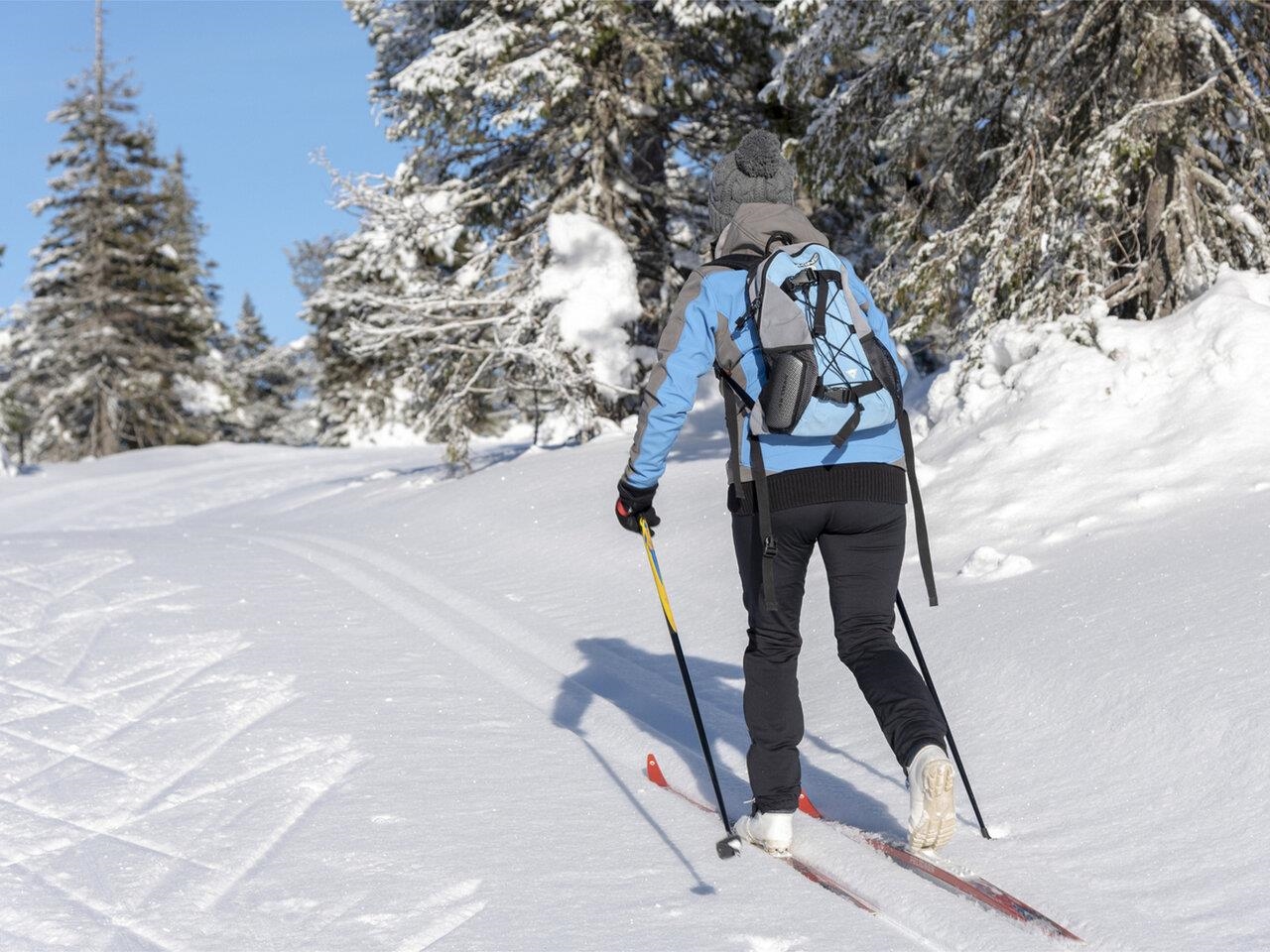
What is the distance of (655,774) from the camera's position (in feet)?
14.0

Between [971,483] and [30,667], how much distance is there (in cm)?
572

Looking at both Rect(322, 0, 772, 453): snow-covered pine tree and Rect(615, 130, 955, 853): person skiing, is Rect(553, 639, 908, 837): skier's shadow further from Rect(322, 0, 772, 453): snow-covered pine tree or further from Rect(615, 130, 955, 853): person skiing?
Rect(322, 0, 772, 453): snow-covered pine tree

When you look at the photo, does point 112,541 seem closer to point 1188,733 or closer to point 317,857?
point 317,857

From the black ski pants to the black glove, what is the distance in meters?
0.30

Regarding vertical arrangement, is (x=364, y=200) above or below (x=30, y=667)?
above

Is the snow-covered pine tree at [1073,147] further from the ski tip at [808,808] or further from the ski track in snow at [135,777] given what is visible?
the ski track in snow at [135,777]

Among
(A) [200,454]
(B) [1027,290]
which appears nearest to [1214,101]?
(B) [1027,290]

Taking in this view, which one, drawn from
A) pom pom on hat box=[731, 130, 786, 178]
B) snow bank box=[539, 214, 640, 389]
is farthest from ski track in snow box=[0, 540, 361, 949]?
Answer: snow bank box=[539, 214, 640, 389]

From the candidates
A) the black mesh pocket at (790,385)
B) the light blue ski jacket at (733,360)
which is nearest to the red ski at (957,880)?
the light blue ski jacket at (733,360)

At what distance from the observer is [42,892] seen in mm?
3277

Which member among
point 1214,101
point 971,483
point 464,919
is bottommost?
point 464,919

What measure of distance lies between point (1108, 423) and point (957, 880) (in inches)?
198

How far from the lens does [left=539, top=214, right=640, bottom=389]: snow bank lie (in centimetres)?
1333

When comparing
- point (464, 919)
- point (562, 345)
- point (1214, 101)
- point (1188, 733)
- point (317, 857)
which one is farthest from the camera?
point (562, 345)
